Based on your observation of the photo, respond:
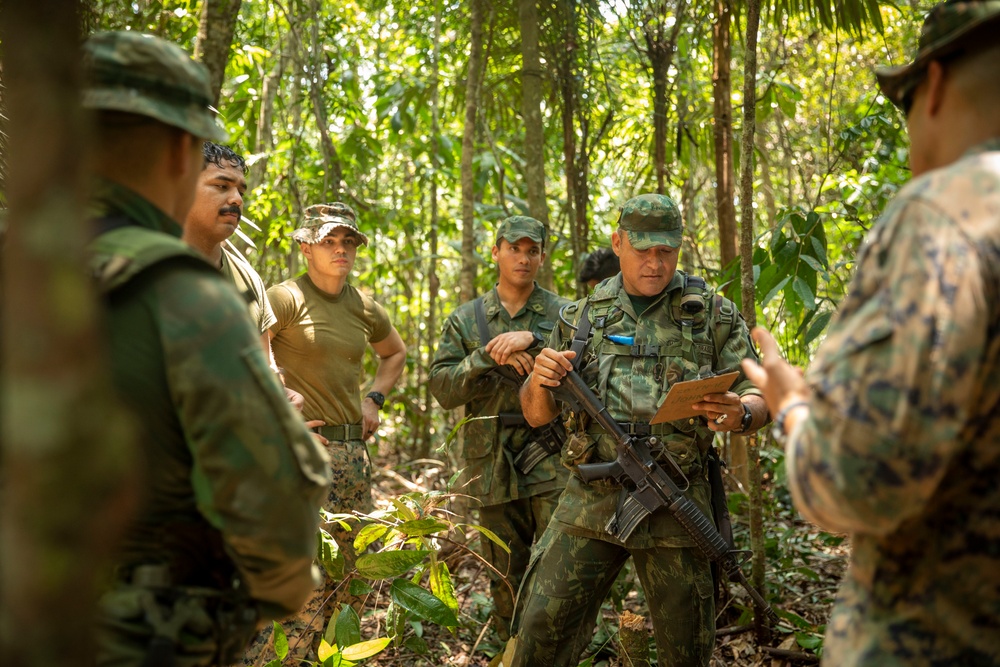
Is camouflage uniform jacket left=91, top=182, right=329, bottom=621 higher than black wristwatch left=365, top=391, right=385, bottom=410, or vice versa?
camouflage uniform jacket left=91, top=182, right=329, bottom=621

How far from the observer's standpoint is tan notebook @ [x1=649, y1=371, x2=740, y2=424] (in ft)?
10.1

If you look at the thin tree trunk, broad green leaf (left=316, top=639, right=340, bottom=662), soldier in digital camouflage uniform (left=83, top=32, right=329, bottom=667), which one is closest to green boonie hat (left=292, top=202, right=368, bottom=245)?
broad green leaf (left=316, top=639, right=340, bottom=662)

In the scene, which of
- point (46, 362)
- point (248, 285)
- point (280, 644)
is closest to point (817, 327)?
point (248, 285)

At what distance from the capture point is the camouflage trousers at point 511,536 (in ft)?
15.5

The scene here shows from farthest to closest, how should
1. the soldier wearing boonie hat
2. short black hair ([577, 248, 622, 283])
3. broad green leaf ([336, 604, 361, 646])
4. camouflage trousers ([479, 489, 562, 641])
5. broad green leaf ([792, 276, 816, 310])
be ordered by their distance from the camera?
short black hair ([577, 248, 622, 283]) < the soldier wearing boonie hat < camouflage trousers ([479, 489, 562, 641]) < broad green leaf ([792, 276, 816, 310]) < broad green leaf ([336, 604, 361, 646])

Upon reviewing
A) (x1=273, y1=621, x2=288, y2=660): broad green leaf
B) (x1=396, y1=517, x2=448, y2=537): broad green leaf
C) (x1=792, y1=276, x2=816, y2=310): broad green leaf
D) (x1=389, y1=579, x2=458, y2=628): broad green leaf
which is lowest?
(x1=273, y1=621, x2=288, y2=660): broad green leaf

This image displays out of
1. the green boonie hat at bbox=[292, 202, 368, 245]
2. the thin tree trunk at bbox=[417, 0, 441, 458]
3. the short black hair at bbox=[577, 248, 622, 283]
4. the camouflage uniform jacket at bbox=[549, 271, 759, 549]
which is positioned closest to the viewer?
the camouflage uniform jacket at bbox=[549, 271, 759, 549]

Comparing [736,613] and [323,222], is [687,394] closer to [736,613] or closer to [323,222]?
[736,613]

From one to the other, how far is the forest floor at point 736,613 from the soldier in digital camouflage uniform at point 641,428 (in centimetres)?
42

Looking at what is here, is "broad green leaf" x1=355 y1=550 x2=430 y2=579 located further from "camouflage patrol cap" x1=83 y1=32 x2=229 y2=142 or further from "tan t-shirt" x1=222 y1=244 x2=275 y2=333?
"camouflage patrol cap" x1=83 y1=32 x2=229 y2=142

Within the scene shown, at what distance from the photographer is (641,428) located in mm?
3527

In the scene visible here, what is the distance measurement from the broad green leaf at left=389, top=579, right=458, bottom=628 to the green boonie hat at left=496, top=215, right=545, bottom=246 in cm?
223

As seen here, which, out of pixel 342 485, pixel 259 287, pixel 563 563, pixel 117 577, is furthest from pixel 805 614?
pixel 117 577

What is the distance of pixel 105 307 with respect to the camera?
152 cm
